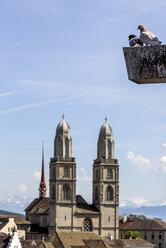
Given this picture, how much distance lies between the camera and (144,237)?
551 feet

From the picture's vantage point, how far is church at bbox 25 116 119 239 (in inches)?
5103

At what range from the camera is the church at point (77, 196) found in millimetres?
129625

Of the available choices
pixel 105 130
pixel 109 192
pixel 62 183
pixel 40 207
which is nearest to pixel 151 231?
pixel 40 207

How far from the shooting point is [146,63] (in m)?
5.86

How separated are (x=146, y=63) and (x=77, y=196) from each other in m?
133

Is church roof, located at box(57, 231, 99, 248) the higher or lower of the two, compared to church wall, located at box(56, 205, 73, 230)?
lower

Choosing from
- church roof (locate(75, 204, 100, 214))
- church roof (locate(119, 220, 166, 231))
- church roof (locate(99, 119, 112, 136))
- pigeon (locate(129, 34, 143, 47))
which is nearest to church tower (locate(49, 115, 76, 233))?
church roof (locate(75, 204, 100, 214))

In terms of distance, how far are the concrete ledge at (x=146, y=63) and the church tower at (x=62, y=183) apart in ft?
403

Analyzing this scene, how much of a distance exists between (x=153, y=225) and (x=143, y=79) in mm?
164879

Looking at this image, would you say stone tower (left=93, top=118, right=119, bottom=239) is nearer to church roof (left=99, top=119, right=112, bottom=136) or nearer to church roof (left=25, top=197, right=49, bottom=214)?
church roof (left=99, top=119, right=112, bottom=136)

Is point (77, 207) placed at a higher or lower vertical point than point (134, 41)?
higher

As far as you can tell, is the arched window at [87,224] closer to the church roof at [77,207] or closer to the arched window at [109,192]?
the church roof at [77,207]

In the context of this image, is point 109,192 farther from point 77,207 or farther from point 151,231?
point 151,231

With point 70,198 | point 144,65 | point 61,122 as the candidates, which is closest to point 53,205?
point 70,198
